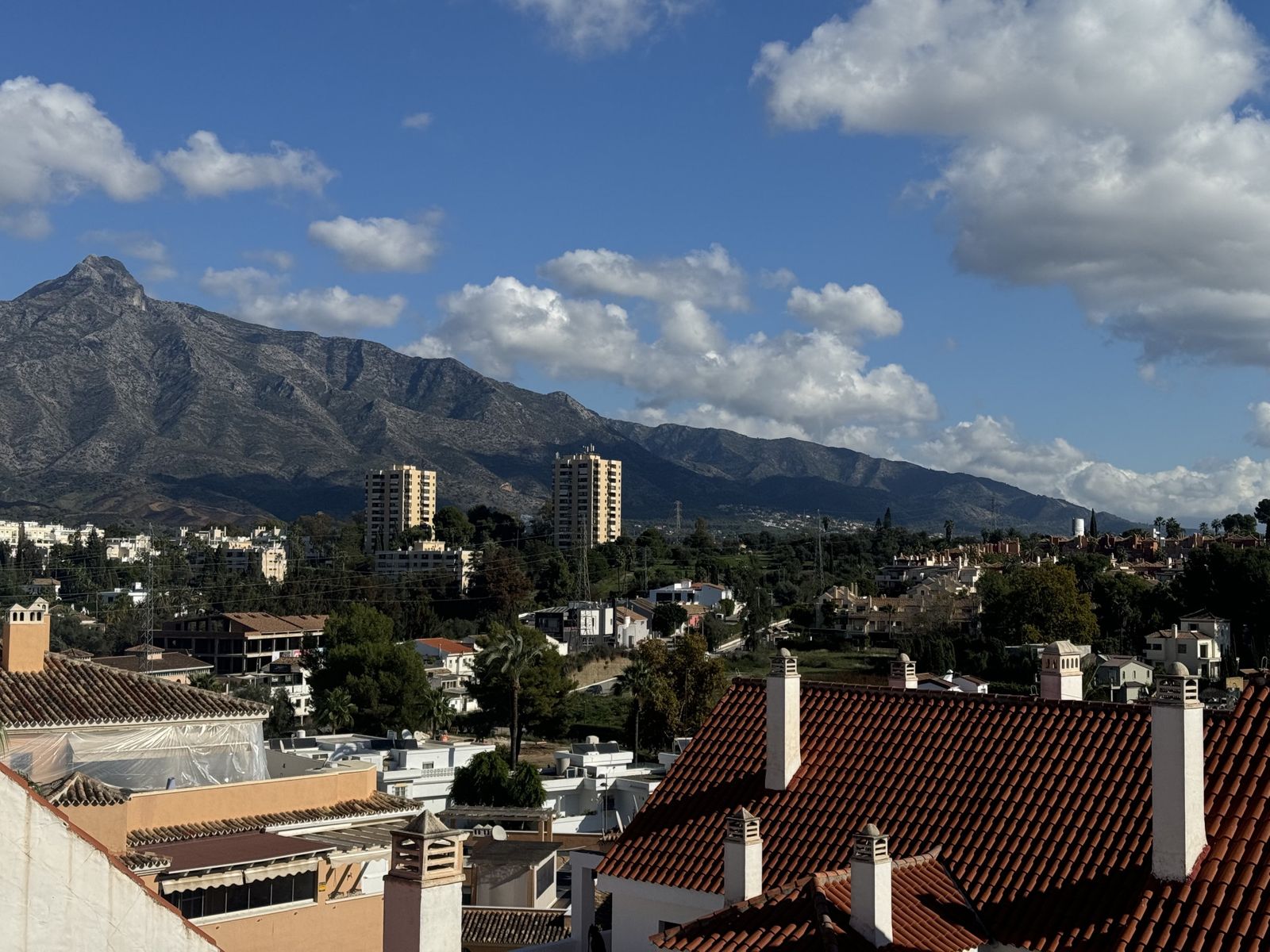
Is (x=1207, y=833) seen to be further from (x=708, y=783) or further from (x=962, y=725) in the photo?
(x=708, y=783)

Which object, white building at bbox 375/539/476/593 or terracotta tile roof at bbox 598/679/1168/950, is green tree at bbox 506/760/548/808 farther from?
white building at bbox 375/539/476/593

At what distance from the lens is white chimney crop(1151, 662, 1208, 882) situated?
10.7 m

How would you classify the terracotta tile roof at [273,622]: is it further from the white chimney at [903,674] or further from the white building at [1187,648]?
the white chimney at [903,674]

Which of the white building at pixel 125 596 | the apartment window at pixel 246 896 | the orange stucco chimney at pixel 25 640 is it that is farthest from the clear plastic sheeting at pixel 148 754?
the white building at pixel 125 596

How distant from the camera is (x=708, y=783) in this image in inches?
591

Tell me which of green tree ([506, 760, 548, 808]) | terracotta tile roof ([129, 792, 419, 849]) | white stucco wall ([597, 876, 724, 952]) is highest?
white stucco wall ([597, 876, 724, 952])

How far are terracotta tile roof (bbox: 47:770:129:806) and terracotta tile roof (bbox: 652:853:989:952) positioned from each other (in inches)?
298

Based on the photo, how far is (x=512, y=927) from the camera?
28219 mm

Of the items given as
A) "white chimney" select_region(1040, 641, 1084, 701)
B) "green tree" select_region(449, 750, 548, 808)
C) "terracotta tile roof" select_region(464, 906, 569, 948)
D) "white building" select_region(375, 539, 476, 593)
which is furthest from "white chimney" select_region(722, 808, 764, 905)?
"white building" select_region(375, 539, 476, 593)

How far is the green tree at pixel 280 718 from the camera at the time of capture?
225 feet

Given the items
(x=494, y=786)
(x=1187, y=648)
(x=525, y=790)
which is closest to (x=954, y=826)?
(x=525, y=790)

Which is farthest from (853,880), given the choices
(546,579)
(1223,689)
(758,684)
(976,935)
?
(546,579)

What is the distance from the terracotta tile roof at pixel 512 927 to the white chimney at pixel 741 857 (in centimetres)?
1520

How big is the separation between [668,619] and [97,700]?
8402cm
